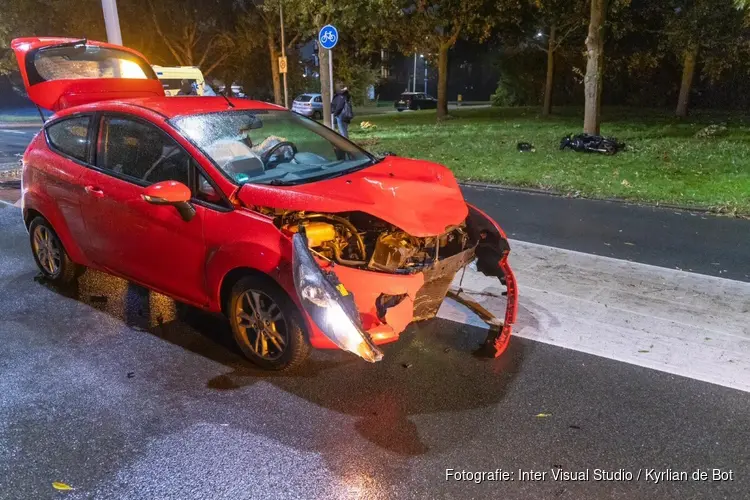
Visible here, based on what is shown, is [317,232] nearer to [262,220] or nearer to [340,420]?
[262,220]

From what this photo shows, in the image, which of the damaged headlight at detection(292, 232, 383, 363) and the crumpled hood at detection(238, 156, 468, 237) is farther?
the crumpled hood at detection(238, 156, 468, 237)

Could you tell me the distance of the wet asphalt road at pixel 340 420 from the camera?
2688mm

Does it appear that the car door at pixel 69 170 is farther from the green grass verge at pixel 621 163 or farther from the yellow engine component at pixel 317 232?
the green grass verge at pixel 621 163

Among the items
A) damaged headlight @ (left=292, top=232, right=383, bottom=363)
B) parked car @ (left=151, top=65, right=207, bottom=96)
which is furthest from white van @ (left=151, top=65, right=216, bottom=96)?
damaged headlight @ (left=292, top=232, right=383, bottom=363)

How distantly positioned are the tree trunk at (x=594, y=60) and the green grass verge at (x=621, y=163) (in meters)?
1.03

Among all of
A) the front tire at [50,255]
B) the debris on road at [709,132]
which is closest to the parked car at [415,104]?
the debris on road at [709,132]

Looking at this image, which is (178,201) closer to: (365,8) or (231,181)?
(231,181)

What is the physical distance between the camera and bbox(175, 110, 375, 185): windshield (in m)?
3.86

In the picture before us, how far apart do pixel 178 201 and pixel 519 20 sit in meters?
24.5

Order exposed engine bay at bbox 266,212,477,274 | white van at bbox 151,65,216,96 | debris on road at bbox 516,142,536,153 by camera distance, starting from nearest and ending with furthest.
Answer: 1. exposed engine bay at bbox 266,212,477,274
2. debris on road at bbox 516,142,536,153
3. white van at bbox 151,65,216,96

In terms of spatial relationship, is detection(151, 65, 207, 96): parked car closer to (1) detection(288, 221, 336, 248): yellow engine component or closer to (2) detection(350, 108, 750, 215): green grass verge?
(2) detection(350, 108, 750, 215): green grass verge

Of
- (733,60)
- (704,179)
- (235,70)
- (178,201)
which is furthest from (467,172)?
(235,70)

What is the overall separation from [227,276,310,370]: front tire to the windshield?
2.38ft

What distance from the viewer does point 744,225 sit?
23.7 ft
